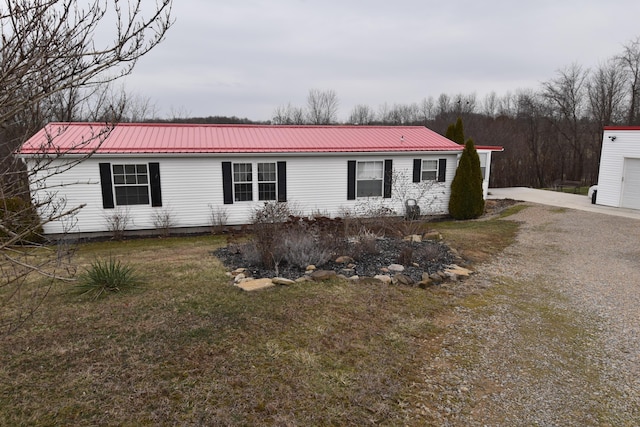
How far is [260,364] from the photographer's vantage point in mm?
3891

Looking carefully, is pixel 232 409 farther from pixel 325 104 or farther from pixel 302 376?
pixel 325 104

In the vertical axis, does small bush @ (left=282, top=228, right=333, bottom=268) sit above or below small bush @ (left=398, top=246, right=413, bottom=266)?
above

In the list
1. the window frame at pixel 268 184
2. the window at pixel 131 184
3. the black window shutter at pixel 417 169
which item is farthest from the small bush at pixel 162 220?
the black window shutter at pixel 417 169

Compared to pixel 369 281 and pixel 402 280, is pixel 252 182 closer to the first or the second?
pixel 369 281

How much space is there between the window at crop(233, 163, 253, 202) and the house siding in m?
0.12

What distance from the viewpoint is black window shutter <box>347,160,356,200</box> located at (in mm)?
12820

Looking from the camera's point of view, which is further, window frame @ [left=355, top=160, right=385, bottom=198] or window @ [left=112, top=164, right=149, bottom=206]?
window frame @ [left=355, top=160, right=385, bottom=198]

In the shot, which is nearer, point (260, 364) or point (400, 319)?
point (260, 364)

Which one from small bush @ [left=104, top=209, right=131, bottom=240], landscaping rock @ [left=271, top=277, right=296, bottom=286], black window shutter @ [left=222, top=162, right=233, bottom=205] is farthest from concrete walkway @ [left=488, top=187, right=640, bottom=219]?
small bush @ [left=104, top=209, right=131, bottom=240]

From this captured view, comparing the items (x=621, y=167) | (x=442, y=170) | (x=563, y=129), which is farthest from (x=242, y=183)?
(x=563, y=129)

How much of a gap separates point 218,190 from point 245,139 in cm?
200

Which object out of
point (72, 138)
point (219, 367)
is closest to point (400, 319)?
point (219, 367)

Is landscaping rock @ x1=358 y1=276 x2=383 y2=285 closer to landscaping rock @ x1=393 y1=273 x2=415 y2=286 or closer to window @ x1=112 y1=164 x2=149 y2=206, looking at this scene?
landscaping rock @ x1=393 y1=273 x2=415 y2=286

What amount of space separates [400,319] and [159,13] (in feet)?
13.5
